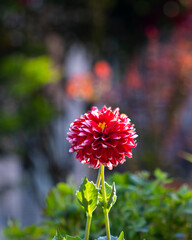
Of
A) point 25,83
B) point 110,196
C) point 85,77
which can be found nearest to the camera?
Result: point 110,196

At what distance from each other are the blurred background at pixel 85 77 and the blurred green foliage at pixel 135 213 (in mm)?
1816

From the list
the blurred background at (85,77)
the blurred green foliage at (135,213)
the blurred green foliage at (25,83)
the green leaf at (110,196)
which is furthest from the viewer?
the blurred background at (85,77)

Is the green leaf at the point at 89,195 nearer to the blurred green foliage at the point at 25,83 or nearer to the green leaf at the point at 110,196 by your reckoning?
the green leaf at the point at 110,196

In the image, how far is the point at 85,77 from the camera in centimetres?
344

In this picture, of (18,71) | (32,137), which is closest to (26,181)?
(32,137)

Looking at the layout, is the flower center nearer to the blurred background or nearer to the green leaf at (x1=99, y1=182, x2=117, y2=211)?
the green leaf at (x1=99, y1=182, x2=117, y2=211)

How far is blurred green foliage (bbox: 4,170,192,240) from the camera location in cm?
92

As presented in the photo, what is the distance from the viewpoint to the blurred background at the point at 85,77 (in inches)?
131

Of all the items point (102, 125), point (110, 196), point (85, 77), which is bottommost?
point (110, 196)

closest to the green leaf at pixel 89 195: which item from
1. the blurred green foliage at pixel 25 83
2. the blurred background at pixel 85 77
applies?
the blurred green foliage at pixel 25 83

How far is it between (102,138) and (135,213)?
0.33m

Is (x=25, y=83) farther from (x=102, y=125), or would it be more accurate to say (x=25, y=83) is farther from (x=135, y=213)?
(x=102, y=125)

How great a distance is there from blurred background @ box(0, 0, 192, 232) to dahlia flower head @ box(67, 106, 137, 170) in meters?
2.16

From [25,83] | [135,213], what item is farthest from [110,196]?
[25,83]
